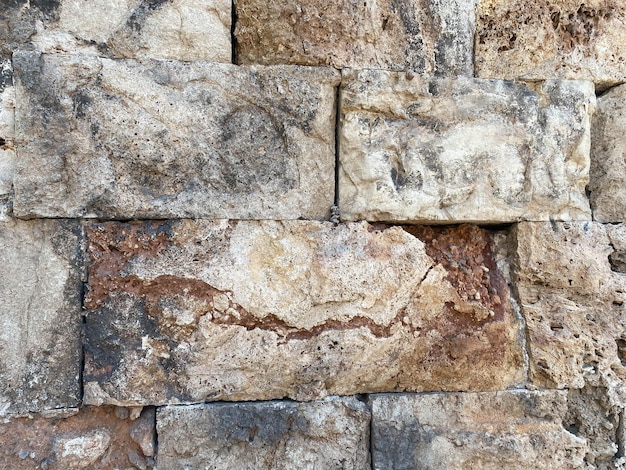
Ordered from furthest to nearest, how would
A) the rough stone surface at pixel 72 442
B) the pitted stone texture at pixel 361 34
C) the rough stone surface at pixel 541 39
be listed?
the rough stone surface at pixel 541 39 → the pitted stone texture at pixel 361 34 → the rough stone surface at pixel 72 442

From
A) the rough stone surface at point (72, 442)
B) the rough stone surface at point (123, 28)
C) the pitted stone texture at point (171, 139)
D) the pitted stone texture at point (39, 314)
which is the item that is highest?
the rough stone surface at point (123, 28)

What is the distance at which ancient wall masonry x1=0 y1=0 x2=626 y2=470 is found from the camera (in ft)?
6.27


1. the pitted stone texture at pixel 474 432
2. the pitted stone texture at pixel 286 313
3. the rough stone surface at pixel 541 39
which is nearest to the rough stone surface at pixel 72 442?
the pitted stone texture at pixel 286 313

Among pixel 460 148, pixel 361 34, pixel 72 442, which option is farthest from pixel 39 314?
pixel 460 148

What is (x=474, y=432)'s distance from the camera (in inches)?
83.5

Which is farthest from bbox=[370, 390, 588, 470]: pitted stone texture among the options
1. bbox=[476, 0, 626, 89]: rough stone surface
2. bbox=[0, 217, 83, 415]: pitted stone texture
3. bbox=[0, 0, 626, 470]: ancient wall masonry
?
bbox=[476, 0, 626, 89]: rough stone surface

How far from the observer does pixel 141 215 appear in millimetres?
1953

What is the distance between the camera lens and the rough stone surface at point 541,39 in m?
2.24

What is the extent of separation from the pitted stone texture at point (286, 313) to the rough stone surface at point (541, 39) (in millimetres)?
803

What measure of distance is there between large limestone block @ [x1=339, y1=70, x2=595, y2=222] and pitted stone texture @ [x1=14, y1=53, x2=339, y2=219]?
0.15 m

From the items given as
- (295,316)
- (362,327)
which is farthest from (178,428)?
(362,327)

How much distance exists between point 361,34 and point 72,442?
1991 mm

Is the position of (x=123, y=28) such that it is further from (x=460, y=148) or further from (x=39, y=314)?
(x=460, y=148)

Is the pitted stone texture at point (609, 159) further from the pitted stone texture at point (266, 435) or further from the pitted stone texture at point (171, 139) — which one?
the pitted stone texture at point (266, 435)
